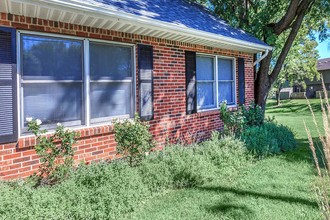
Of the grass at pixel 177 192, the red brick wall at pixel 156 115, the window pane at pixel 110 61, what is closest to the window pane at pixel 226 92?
the red brick wall at pixel 156 115

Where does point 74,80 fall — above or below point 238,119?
above

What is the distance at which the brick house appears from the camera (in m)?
3.79

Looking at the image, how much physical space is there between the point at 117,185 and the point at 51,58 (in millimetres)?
2339

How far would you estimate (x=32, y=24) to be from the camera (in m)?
4.02

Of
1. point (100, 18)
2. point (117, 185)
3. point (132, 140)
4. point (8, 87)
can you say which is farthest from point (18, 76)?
point (117, 185)

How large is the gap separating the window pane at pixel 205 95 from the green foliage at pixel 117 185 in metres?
2.14

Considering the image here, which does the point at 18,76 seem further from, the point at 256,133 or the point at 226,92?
the point at 226,92

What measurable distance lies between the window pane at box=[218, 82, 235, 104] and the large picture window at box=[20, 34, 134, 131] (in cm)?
352

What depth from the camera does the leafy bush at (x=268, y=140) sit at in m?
6.09

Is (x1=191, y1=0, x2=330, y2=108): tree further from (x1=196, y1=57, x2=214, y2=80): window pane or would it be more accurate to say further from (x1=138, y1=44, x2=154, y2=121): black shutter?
(x1=138, y1=44, x2=154, y2=121): black shutter

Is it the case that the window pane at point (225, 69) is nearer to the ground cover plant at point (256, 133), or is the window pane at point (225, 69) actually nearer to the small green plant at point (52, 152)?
the ground cover plant at point (256, 133)

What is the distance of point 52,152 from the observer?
3.85 m

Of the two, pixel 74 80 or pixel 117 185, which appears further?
pixel 74 80

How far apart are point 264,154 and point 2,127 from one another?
5.24m
